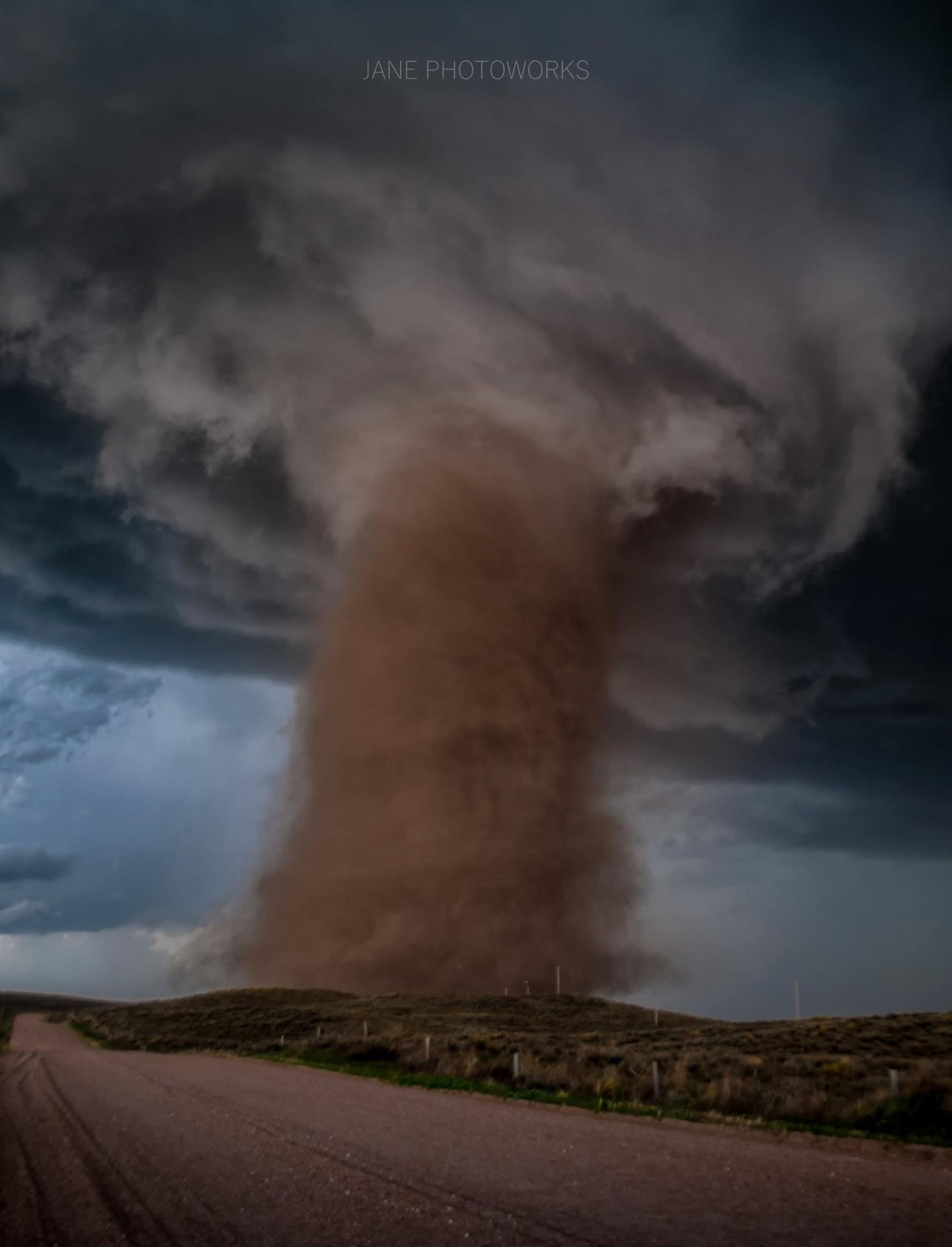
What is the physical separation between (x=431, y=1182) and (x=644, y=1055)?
18.7 m

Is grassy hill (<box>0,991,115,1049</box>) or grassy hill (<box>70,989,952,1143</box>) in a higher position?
grassy hill (<box>70,989,952,1143</box>)

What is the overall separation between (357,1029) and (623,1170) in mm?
34315

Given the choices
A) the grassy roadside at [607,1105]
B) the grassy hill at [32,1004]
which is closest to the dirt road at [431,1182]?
the grassy roadside at [607,1105]

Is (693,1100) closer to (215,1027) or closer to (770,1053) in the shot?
(770,1053)

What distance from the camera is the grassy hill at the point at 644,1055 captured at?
15.5 meters

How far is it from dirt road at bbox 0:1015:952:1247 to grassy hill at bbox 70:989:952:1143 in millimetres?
3451

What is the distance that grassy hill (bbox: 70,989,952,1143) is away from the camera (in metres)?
15.5

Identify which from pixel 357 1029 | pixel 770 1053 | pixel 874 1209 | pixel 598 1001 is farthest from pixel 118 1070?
pixel 598 1001

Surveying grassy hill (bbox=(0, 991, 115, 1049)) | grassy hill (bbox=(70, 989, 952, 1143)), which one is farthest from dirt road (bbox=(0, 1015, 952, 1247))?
grassy hill (bbox=(0, 991, 115, 1049))

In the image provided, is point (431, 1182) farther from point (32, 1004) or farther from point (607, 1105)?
point (32, 1004)

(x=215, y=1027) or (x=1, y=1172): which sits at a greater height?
(x=1, y=1172)

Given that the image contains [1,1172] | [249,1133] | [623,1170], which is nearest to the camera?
[623,1170]

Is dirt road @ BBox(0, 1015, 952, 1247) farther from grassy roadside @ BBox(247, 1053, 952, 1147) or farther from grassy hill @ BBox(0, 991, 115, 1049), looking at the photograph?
grassy hill @ BBox(0, 991, 115, 1049)

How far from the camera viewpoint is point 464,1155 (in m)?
10.1
